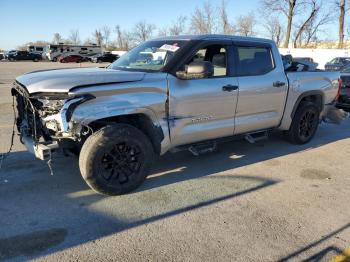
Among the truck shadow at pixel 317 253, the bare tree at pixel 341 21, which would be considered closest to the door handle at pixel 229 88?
the truck shadow at pixel 317 253

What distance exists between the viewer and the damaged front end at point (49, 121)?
12.5ft

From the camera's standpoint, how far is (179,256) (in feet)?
10.3

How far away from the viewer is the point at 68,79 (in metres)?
3.92

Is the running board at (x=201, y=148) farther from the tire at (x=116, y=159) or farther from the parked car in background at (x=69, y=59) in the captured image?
the parked car in background at (x=69, y=59)

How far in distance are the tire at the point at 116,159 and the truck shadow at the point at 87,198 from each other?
0.56 feet

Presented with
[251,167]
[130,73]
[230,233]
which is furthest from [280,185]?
[130,73]

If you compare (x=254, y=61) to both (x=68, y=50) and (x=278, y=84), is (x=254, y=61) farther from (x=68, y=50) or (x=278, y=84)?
(x=68, y=50)

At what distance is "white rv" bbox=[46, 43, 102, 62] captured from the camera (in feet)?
203

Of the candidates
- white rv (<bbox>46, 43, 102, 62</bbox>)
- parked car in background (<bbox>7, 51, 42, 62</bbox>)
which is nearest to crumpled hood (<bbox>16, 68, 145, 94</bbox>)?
white rv (<bbox>46, 43, 102, 62</bbox>)

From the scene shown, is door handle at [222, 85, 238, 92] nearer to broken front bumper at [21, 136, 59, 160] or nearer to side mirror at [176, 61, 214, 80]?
side mirror at [176, 61, 214, 80]

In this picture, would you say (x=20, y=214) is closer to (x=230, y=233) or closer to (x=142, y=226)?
(x=142, y=226)

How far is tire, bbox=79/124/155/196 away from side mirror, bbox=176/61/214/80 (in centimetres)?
92

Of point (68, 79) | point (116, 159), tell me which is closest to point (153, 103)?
point (116, 159)

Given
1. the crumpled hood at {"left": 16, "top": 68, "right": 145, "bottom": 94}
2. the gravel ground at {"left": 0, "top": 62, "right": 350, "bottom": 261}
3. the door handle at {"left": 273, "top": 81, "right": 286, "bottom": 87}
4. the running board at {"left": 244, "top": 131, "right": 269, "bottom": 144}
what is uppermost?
the crumpled hood at {"left": 16, "top": 68, "right": 145, "bottom": 94}
